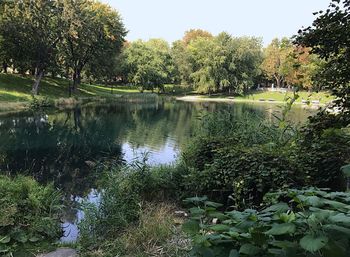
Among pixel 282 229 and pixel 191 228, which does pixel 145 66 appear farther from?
pixel 282 229

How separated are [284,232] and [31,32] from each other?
4412 centimetres

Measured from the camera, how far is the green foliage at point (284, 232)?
69.6 inches

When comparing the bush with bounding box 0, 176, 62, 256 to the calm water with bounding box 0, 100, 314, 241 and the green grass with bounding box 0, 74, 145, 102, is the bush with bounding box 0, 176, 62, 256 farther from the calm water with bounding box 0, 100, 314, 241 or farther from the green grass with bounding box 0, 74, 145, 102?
the green grass with bounding box 0, 74, 145, 102

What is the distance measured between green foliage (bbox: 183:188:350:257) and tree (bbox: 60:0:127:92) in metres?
43.4

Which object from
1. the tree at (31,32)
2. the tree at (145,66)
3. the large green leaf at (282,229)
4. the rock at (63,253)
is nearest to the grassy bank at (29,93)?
the tree at (31,32)

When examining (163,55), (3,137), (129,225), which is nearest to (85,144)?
(3,137)

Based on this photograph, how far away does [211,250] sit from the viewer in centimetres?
205

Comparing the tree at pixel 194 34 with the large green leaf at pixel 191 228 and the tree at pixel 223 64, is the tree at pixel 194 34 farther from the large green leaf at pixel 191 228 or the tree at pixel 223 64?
the large green leaf at pixel 191 228

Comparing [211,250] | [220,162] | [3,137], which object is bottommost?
[3,137]

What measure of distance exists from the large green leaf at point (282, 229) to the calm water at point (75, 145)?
227 inches

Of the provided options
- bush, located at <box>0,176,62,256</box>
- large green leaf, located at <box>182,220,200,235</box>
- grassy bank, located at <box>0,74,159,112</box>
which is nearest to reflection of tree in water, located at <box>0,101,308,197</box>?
bush, located at <box>0,176,62,256</box>

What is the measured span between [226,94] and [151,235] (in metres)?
65.1

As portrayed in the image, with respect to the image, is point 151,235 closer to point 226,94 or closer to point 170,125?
point 170,125

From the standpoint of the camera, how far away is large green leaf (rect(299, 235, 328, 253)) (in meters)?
1.65
